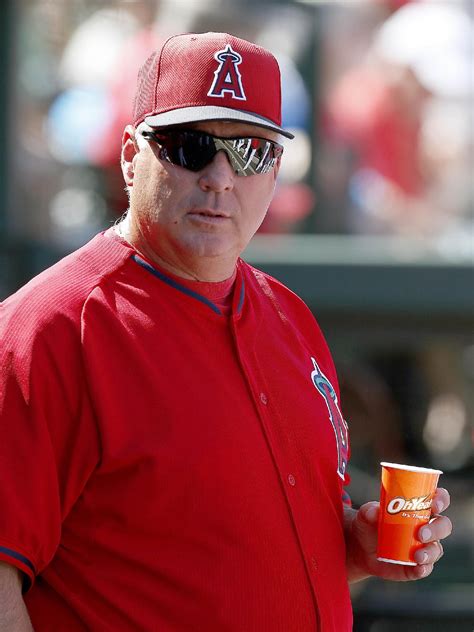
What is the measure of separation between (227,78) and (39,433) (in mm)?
752

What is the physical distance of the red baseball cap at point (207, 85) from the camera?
2043 millimetres

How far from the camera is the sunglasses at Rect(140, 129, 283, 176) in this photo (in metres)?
2.05

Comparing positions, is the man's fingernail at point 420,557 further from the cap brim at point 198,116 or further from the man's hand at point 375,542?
the cap brim at point 198,116

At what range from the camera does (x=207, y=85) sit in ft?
6.71

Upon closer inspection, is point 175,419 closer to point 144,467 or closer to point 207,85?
point 144,467

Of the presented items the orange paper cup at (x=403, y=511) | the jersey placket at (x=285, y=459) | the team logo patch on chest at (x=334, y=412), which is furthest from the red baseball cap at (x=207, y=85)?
the orange paper cup at (x=403, y=511)

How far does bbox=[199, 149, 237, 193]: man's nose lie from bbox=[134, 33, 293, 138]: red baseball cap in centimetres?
8

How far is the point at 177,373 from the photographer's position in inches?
77.8

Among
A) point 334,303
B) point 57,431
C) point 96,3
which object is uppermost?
point 96,3

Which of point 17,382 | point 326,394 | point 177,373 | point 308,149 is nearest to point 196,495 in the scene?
point 177,373

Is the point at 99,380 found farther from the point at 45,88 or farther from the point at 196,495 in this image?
the point at 45,88

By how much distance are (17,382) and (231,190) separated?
1.88 feet

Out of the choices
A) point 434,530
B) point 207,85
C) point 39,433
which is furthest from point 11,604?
point 207,85

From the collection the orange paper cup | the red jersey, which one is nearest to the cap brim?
the red jersey
